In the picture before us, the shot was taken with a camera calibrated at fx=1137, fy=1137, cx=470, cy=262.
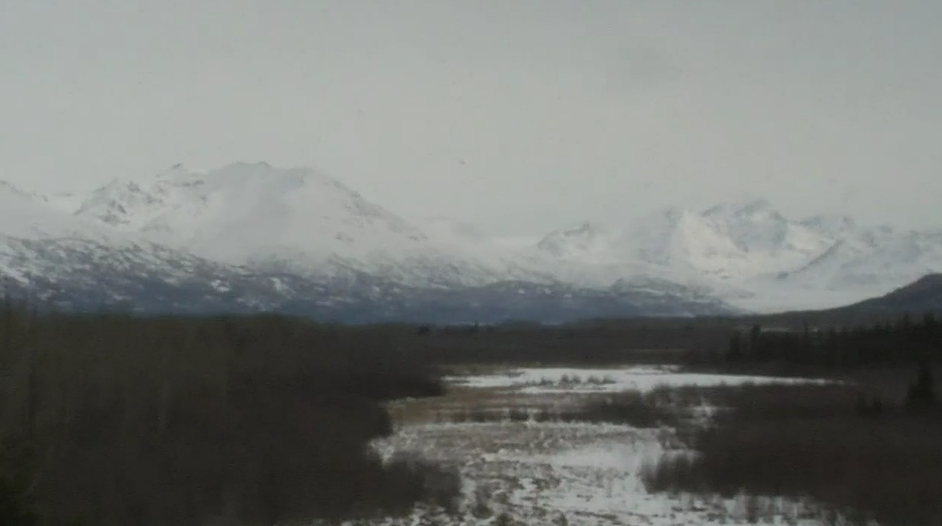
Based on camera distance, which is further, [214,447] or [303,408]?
[303,408]

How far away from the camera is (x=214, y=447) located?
1432 inches

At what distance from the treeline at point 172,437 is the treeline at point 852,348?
50.2 metres

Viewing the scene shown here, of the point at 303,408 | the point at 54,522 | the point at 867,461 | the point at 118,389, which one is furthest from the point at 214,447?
the point at 867,461

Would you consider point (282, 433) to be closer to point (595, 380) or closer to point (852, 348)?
point (595, 380)

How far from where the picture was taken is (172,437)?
37219 millimetres

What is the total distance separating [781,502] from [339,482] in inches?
490

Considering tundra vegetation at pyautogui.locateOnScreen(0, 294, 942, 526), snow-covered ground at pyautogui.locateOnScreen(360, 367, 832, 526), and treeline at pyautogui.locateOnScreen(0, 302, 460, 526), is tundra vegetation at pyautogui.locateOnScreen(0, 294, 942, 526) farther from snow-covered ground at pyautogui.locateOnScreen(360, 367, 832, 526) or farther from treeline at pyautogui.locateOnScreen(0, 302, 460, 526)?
snow-covered ground at pyautogui.locateOnScreen(360, 367, 832, 526)

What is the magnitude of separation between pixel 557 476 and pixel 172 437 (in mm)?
12611

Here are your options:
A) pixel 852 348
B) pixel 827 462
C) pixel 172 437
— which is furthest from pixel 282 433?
pixel 852 348

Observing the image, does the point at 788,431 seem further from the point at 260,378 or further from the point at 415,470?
the point at 260,378

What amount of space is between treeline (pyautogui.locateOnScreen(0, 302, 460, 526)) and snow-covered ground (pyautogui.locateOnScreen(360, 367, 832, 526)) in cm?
156

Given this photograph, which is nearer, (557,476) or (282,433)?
(557,476)

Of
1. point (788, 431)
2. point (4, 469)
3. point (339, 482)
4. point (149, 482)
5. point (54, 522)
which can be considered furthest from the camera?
point (788, 431)

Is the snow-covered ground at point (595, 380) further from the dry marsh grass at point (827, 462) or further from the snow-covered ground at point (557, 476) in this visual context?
the dry marsh grass at point (827, 462)
